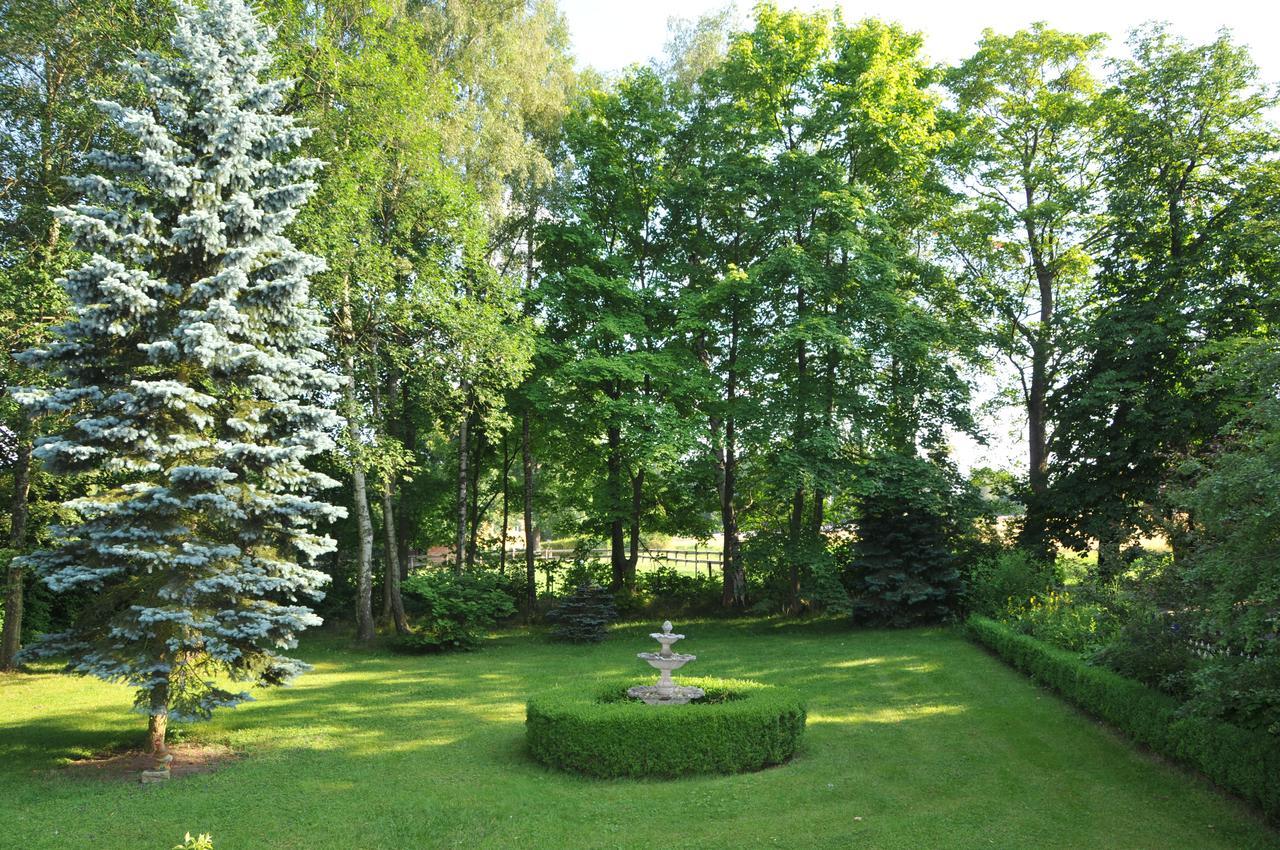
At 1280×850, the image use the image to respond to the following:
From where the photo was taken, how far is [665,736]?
950cm

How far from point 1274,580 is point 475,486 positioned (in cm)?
2292

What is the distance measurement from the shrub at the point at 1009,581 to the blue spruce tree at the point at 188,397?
1431 centimetres

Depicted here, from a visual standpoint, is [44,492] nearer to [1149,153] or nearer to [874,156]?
[874,156]

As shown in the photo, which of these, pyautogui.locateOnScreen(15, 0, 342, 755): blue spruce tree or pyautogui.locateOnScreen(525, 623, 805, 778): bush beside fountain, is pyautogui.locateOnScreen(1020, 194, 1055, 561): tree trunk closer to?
pyautogui.locateOnScreen(525, 623, 805, 778): bush beside fountain

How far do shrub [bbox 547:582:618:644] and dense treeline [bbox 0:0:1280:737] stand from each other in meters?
2.96

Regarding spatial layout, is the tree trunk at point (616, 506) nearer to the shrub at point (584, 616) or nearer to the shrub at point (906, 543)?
the shrub at point (584, 616)

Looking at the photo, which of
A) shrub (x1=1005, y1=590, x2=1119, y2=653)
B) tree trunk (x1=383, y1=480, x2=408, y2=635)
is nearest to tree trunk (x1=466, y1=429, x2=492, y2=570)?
tree trunk (x1=383, y1=480, x2=408, y2=635)

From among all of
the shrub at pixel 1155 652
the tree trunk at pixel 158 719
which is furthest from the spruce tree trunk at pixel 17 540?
the shrub at pixel 1155 652

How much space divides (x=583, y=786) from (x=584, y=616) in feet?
35.8

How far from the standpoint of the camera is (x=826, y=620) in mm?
21969

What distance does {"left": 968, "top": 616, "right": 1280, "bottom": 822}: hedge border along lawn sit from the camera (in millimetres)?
7465

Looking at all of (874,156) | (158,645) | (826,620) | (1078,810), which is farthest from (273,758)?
(874,156)

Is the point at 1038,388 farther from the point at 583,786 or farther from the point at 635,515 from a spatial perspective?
the point at 583,786

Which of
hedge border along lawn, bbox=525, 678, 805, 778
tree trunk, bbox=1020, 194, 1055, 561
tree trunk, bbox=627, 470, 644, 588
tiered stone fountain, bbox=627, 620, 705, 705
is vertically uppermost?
tree trunk, bbox=1020, 194, 1055, 561
